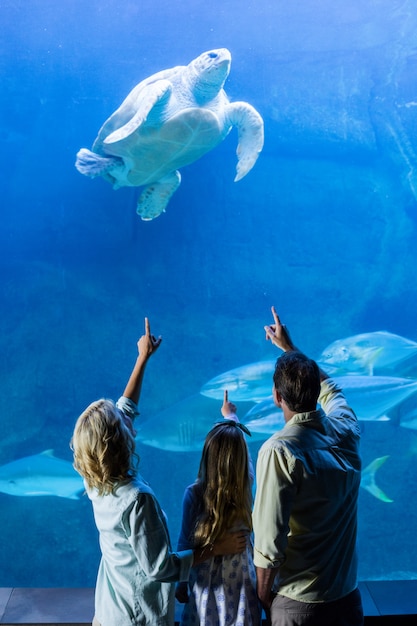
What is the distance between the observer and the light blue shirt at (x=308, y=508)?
1333mm

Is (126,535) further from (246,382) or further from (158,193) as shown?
(158,193)

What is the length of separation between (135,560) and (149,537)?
15 cm

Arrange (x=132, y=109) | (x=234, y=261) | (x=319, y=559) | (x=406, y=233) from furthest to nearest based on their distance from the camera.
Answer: (x=406, y=233) < (x=234, y=261) < (x=132, y=109) < (x=319, y=559)

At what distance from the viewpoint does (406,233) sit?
8.22m

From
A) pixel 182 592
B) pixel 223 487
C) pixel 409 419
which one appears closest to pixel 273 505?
pixel 223 487

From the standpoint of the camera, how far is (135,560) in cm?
151

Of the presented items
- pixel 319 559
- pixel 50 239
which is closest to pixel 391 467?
pixel 50 239

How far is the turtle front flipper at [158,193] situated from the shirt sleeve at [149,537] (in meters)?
3.90

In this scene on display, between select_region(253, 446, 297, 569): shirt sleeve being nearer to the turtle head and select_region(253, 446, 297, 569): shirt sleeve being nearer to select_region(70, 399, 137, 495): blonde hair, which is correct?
select_region(70, 399, 137, 495): blonde hair

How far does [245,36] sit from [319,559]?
634 cm

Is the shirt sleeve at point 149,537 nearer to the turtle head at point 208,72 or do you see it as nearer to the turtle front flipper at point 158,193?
the turtle head at point 208,72

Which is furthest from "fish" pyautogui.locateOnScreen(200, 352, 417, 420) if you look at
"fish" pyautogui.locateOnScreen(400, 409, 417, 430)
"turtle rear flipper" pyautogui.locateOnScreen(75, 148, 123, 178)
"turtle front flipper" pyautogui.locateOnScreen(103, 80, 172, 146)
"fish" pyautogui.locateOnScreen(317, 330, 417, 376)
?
"turtle front flipper" pyautogui.locateOnScreen(103, 80, 172, 146)

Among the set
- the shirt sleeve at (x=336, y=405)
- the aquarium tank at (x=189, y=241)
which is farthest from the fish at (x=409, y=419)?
the shirt sleeve at (x=336, y=405)

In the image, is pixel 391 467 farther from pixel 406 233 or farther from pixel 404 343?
pixel 406 233
